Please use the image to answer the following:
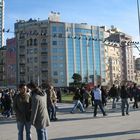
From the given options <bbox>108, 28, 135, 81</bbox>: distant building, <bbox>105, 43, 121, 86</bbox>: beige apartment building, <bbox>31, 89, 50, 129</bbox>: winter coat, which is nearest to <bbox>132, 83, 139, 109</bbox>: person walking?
<bbox>31, 89, 50, 129</bbox>: winter coat

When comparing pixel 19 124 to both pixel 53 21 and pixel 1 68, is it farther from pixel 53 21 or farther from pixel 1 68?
pixel 1 68

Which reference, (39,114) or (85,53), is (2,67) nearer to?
(85,53)

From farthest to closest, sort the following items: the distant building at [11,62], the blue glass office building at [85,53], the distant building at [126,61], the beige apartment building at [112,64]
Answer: the distant building at [126,61], the beige apartment building at [112,64], the distant building at [11,62], the blue glass office building at [85,53]

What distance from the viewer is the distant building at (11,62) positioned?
12219cm

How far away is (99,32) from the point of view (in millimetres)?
126188

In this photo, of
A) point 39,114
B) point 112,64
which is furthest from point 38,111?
point 112,64

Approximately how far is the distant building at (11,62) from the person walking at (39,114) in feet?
367

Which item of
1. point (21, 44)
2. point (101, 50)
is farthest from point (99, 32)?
point (21, 44)

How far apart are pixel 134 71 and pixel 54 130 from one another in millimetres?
151082

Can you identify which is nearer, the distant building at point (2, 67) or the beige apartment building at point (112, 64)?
the distant building at point (2, 67)

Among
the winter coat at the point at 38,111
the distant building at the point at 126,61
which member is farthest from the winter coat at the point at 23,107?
the distant building at the point at 126,61

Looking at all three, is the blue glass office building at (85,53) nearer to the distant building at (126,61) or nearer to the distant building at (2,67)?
the distant building at (126,61)

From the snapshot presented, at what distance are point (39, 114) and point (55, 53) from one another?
111009mm

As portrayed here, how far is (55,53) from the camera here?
12006 centimetres
